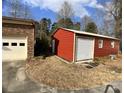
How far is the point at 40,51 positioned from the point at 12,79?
476 cm

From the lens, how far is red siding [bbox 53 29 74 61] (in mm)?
9286

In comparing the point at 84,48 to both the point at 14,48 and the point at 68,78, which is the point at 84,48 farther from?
the point at 14,48

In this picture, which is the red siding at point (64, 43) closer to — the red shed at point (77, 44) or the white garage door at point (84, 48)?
the red shed at point (77, 44)

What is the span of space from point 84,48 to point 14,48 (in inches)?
165

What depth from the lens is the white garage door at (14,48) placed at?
685 centimetres

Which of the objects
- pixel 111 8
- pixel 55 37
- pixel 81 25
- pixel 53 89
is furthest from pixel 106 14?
pixel 53 89

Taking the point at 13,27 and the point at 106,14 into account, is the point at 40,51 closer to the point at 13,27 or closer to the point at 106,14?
the point at 13,27

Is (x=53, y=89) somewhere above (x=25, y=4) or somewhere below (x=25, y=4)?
below

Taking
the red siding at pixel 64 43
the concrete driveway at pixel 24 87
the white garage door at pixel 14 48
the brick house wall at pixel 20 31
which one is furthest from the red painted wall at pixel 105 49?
the concrete driveway at pixel 24 87

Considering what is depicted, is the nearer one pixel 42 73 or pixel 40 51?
pixel 42 73

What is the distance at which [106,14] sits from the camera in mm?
8836

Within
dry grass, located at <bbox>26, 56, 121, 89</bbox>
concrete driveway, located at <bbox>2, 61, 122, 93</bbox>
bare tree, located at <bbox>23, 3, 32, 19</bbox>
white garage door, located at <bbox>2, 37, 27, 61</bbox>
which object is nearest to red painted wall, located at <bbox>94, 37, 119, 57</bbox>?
dry grass, located at <bbox>26, 56, 121, 89</bbox>

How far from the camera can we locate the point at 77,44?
363 inches

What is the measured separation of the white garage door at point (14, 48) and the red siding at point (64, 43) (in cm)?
261
